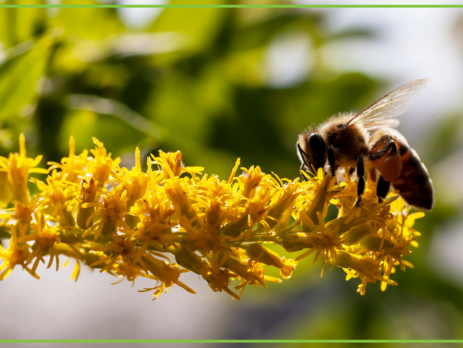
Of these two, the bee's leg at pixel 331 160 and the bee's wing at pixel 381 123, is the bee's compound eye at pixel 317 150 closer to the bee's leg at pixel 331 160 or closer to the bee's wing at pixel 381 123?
the bee's leg at pixel 331 160

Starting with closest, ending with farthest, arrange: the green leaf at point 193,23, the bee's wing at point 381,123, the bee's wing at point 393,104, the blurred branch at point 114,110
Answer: the bee's wing at point 393,104, the blurred branch at point 114,110, the bee's wing at point 381,123, the green leaf at point 193,23

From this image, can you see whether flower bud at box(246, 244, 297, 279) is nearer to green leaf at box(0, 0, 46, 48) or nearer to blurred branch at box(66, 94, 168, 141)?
blurred branch at box(66, 94, 168, 141)

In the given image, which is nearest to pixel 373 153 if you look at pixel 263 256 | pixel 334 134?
pixel 334 134

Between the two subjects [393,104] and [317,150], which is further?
[393,104]

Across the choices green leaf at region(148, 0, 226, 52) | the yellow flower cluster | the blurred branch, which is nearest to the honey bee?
the yellow flower cluster

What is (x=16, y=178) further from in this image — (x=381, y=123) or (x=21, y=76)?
(x=381, y=123)

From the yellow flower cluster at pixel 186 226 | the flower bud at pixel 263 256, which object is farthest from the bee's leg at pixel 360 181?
the flower bud at pixel 263 256
